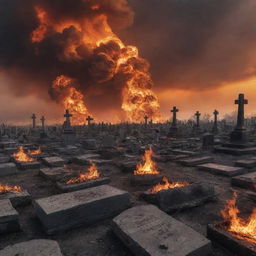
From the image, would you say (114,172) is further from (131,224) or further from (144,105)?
(144,105)

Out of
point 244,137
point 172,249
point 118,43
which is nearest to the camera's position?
point 172,249

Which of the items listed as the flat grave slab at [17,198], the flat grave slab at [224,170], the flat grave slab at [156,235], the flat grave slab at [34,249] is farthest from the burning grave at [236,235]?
the flat grave slab at [224,170]

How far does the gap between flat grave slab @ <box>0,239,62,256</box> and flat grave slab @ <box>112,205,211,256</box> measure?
→ 1.12 metres

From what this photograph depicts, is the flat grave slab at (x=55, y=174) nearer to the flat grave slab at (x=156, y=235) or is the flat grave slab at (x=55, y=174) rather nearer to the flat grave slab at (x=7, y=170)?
the flat grave slab at (x=7, y=170)

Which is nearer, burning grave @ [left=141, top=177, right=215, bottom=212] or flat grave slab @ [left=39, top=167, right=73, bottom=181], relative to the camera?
burning grave @ [left=141, top=177, right=215, bottom=212]

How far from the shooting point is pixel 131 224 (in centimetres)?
402

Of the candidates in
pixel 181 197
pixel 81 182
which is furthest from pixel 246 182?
pixel 81 182

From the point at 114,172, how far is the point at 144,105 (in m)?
69.1

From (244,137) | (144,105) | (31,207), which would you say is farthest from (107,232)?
(144,105)

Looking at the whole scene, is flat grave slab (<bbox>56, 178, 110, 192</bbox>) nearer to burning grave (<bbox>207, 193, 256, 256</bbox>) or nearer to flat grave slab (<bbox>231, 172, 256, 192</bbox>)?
burning grave (<bbox>207, 193, 256, 256</bbox>)

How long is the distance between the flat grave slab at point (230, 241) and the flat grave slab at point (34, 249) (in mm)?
2539

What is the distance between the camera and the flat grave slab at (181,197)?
524 centimetres

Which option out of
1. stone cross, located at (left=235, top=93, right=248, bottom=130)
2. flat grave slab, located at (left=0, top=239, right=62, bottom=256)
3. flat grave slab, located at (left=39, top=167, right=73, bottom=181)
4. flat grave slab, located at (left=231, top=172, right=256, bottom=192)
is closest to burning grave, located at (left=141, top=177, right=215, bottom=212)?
flat grave slab, located at (left=231, top=172, right=256, bottom=192)

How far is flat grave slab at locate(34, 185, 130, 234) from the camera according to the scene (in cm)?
441
